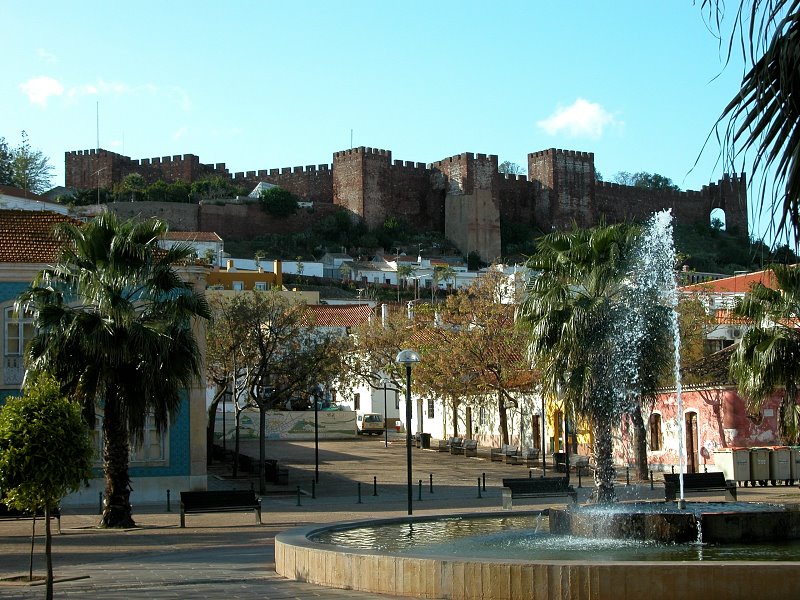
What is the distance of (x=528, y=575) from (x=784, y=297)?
14919 mm

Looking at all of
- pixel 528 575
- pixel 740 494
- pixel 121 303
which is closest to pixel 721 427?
pixel 740 494

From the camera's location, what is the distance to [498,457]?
1503 inches

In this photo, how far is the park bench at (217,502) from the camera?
1958 cm

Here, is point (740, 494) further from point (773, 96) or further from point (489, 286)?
point (773, 96)

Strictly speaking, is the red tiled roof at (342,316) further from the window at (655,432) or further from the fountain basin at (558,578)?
the fountain basin at (558,578)

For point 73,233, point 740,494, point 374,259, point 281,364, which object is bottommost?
point 740,494

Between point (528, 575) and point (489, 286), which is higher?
point (489, 286)

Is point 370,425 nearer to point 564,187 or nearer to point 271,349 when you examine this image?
point 271,349

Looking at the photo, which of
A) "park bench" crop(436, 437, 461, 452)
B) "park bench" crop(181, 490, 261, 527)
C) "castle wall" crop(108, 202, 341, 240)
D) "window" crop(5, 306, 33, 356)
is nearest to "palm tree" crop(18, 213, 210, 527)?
"park bench" crop(181, 490, 261, 527)

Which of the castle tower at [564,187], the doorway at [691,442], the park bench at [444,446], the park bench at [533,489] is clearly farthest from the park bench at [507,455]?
the castle tower at [564,187]

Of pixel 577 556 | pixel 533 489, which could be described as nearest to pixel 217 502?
pixel 533 489

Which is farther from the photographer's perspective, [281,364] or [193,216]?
[193,216]

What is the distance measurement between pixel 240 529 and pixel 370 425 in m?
33.6

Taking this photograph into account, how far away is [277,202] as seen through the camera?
10706 cm
